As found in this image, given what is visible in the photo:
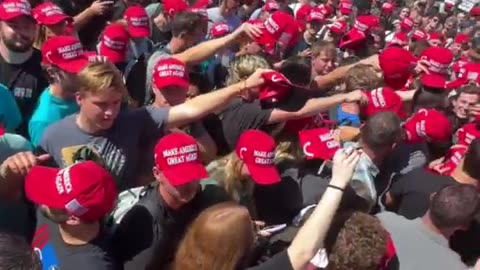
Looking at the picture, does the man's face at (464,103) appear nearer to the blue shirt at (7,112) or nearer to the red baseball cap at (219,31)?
the red baseball cap at (219,31)

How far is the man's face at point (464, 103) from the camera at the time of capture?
626 cm

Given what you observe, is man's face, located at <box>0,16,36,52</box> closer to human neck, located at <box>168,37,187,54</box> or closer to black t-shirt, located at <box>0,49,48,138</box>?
black t-shirt, located at <box>0,49,48,138</box>

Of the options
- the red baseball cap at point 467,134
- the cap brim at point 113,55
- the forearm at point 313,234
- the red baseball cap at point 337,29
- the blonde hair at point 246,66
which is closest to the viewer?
the forearm at point 313,234

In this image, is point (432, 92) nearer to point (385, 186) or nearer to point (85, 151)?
point (385, 186)

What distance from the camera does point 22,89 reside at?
4992 mm

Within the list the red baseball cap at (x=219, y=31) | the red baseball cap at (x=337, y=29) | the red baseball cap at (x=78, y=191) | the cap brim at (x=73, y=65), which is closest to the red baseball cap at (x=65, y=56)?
the cap brim at (x=73, y=65)

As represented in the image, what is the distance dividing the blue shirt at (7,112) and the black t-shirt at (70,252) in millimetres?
1212

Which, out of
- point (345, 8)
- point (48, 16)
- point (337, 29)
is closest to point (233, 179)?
point (48, 16)

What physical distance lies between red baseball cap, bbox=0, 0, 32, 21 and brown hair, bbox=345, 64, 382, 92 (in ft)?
8.21

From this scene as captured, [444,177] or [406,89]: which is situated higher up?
[444,177]

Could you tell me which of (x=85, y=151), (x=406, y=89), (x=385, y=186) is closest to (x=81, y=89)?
(x=85, y=151)

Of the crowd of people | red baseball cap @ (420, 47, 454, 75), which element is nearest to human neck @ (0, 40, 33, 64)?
the crowd of people

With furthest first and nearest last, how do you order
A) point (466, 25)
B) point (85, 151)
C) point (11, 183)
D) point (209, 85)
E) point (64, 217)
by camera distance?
1. point (466, 25)
2. point (209, 85)
3. point (85, 151)
4. point (11, 183)
5. point (64, 217)

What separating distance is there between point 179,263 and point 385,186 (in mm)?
2108
